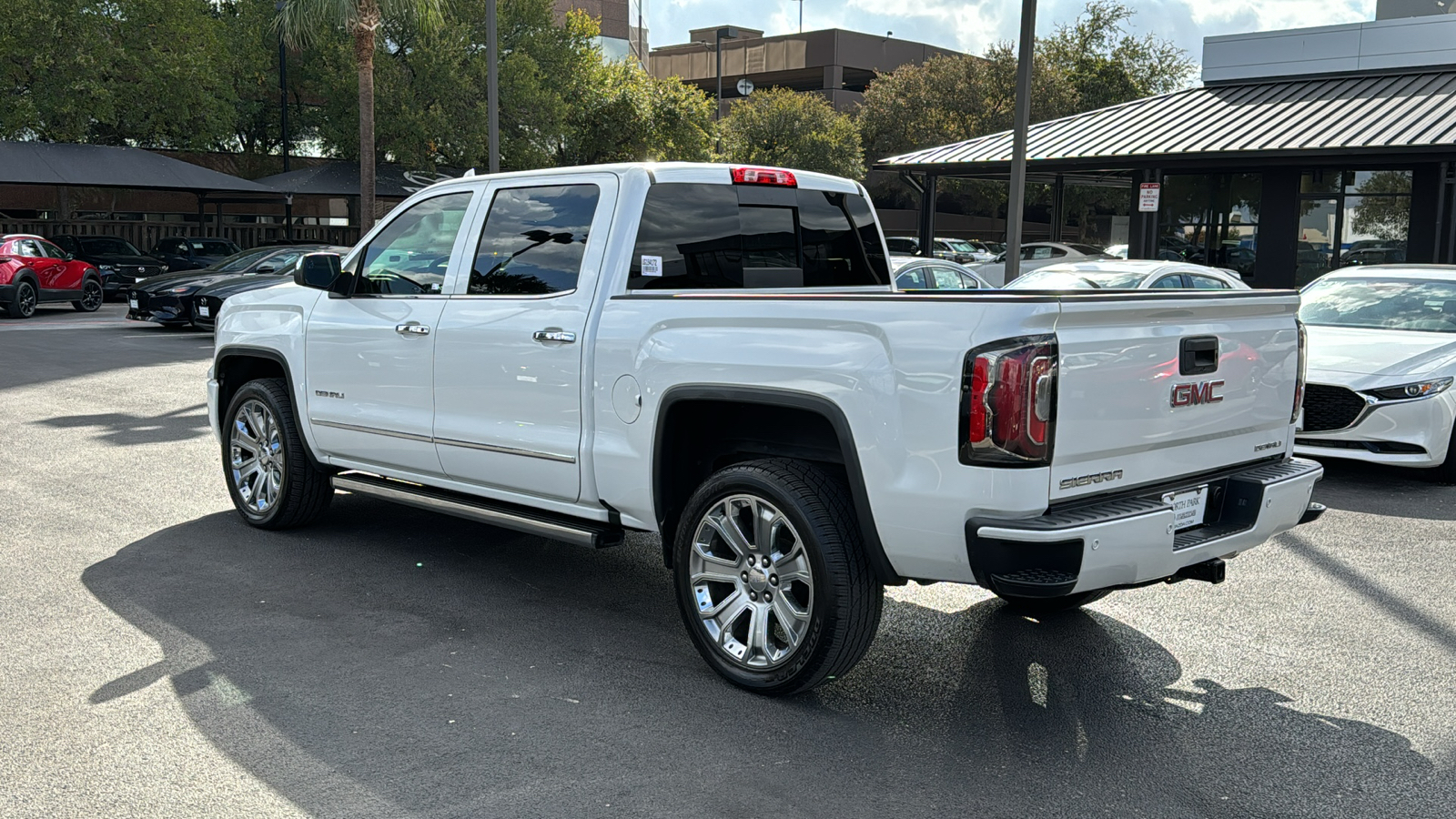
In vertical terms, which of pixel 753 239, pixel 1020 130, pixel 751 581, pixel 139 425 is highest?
pixel 1020 130

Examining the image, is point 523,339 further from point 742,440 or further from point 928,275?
point 928,275

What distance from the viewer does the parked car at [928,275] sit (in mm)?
15242

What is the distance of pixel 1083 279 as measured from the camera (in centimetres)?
1187

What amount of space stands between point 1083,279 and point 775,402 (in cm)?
822

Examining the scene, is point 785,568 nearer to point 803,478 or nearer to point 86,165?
point 803,478

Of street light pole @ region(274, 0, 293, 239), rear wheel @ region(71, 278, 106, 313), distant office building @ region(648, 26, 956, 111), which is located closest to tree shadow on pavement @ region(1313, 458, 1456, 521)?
rear wheel @ region(71, 278, 106, 313)

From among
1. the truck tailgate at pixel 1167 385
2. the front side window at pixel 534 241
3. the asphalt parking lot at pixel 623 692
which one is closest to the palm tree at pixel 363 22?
the asphalt parking lot at pixel 623 692

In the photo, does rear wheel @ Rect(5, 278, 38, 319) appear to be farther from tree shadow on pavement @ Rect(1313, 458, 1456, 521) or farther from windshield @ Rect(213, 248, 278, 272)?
tree shadow on pavement @ Rect(1313, 458, 1456, 521)

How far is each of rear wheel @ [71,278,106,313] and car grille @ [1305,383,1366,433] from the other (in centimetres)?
2414

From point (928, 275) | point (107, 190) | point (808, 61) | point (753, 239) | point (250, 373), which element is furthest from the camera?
point (808, 61)

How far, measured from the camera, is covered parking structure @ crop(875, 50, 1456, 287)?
62.9 ft

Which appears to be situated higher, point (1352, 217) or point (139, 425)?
point (1352, 217)

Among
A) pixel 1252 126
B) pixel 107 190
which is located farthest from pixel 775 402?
pixel 107 190

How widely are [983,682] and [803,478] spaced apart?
1147 mm
